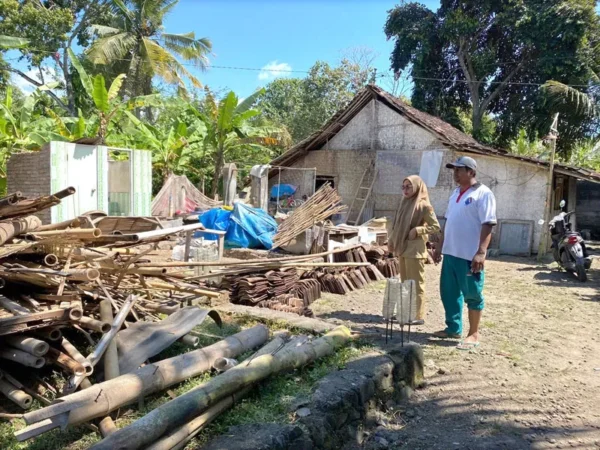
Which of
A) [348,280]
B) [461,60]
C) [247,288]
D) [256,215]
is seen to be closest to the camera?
[247,288]

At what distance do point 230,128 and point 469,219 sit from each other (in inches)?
454

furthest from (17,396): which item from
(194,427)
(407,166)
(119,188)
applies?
(407,166)

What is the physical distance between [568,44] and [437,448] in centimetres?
1884

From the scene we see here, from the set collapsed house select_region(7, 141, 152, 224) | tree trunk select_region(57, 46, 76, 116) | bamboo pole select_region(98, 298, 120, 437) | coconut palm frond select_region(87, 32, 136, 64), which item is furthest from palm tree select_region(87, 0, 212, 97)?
bamboo pole select_region(98, 298, 120, 437)

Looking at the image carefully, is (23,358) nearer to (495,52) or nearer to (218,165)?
(218,165)

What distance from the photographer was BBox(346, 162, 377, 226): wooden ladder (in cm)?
1489

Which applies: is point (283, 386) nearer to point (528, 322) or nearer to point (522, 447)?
point (522, 447)

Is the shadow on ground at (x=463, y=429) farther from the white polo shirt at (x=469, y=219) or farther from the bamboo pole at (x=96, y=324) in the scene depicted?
the bamboo pole at (x=96, y=324)

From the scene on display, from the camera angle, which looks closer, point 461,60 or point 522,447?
point 522,447

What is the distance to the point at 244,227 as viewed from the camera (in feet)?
35.6

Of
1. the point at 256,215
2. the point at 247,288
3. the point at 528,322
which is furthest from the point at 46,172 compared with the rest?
the point at 528,322

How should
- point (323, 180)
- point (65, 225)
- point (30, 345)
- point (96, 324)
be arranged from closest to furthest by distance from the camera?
point (30, 345) → point (96, 324) → point (65, 225) → point (323, 180)

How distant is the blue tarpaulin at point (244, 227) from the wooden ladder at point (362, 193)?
166 inches

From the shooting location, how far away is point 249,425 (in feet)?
8.88
